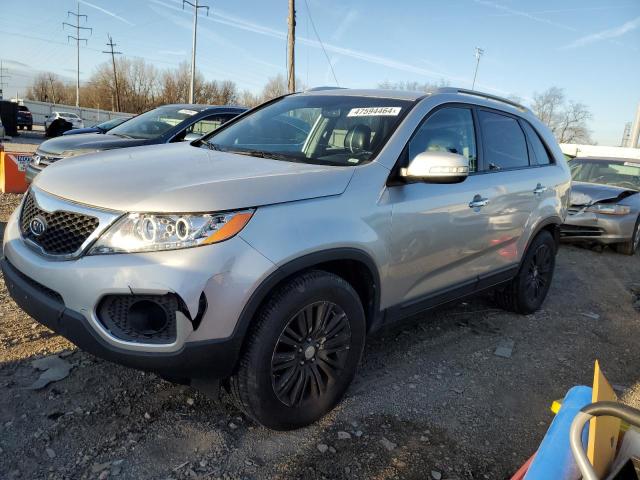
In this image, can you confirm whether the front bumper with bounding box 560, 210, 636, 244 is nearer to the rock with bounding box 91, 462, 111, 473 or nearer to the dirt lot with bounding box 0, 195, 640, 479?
the dirt lot with bounding box 0, 195, 640, 479

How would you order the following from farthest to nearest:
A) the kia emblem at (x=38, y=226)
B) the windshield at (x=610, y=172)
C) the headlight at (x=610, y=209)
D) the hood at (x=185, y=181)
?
the windshield at (x=610, y=172)
the headlight at (x=610, y=209)
the kia emblem at (x=38, y=226)
the hood at (x=185, y=181)

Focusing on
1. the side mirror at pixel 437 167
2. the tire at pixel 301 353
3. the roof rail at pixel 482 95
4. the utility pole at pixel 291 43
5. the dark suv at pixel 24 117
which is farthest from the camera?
the dark suv at pixel 24 117

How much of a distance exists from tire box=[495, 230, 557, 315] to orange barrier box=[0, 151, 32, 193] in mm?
7246

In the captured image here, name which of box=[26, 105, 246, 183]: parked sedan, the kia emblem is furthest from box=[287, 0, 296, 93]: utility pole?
the kia emblem

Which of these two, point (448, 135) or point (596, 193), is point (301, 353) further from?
point (596, 193)

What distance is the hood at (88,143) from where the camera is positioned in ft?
21.0

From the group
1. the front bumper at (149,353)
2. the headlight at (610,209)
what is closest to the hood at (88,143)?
the front bumper at (149,353)

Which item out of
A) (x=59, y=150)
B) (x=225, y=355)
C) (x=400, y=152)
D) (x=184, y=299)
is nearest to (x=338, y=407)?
(x=225, y=355)

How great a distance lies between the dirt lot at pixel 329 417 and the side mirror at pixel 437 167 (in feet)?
4.28

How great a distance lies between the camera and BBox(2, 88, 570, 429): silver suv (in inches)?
80.7

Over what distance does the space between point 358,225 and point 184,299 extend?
960mm

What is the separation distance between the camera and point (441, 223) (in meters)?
3.07

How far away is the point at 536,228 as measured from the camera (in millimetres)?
4281

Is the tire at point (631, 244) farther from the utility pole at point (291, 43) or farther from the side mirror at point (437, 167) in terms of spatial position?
the utility pole at point (291, 43)
